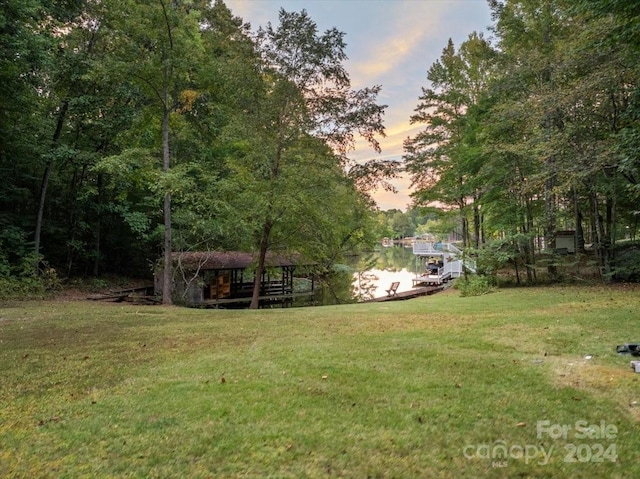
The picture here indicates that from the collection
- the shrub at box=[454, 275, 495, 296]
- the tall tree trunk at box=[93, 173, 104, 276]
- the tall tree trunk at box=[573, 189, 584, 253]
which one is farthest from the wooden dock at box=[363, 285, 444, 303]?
the tall tree trunk at box=[93, 173, 104, 276]

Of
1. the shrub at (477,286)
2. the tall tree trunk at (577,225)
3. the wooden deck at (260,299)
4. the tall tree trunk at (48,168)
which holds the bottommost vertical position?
the wooden deck at (260,299)

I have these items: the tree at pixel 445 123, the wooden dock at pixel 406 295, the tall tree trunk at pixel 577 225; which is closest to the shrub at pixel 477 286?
the wooden dock at pixel 406 295

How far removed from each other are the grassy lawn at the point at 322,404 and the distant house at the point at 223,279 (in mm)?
11117

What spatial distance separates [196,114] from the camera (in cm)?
1445

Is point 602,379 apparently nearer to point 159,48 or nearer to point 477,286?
point 477,286

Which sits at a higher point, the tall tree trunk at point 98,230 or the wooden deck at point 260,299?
the tall tree trunk at point 98,230

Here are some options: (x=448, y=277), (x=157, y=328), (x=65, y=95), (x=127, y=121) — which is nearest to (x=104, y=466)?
(x=157, y=328)

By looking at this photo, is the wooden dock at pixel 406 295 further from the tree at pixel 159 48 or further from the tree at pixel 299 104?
the tree at pixel 159 48

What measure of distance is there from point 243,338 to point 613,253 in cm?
1482

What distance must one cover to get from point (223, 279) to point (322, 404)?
19.4 m

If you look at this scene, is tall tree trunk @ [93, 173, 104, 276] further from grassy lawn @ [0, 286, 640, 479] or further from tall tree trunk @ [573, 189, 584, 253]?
tall tree trunk @ [573, 189, 584, 253]

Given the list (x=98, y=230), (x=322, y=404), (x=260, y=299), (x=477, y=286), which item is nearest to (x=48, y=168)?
(x=98, y=230)

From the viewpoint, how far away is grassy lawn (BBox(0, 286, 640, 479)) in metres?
2.42

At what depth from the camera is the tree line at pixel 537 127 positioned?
1027cm
